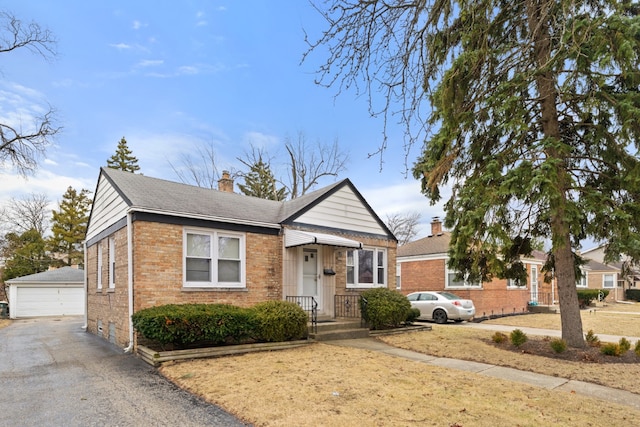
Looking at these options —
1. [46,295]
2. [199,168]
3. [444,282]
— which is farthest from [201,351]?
[199,168]

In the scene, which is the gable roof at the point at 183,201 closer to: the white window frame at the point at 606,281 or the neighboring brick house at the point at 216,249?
the neighboring brick house at the point at 216,249

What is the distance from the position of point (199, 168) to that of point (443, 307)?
23.5 metres

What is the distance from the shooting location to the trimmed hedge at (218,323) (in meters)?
8.05

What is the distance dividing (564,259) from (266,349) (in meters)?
7.46

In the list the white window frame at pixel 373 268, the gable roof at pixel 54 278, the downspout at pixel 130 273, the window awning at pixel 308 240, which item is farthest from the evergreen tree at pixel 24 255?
the white window frame at pixel 373 268

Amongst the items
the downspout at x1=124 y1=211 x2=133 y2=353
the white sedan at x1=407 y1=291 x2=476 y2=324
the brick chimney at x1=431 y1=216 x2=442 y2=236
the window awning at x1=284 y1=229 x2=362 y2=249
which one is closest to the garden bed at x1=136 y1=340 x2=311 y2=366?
the downspout at x1=124 y1=211 x2=133 y2=353

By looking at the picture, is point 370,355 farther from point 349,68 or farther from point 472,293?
point 472,293

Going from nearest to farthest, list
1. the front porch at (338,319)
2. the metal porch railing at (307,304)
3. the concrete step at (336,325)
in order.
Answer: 1. the front porch at (338,319)
2. the concrete step at (336,325)
3. the metal porch railing at (307,304)

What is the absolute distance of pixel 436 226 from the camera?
955 inches

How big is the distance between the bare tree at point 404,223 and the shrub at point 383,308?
32792 mm

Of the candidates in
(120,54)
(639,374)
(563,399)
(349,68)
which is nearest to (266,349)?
(563,399)

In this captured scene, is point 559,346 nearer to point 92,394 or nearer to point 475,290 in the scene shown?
point 92,394

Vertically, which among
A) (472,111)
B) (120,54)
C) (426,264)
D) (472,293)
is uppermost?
(120,54)

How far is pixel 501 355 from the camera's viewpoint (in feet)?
28.7
